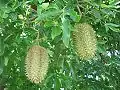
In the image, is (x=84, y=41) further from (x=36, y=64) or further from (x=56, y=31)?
(x=36, y=64)

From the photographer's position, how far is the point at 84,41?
6.92 feet

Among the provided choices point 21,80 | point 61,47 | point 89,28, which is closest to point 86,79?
point 21,80

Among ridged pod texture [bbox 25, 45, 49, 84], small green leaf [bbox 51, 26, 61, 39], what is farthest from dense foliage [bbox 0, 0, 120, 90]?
ridged pod texture [bbox 25, 45, 49, 84]

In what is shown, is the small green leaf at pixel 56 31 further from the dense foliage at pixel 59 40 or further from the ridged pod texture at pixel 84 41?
the ridged pod texture at pixel 84 41

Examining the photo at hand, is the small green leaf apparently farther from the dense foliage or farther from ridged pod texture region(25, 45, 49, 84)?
ridged pod texture region(25, 45, 49, 84)

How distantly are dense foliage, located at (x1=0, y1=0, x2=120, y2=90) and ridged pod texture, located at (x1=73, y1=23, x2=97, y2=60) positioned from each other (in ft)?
0.15

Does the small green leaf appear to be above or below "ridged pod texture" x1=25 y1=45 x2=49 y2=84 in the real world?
above

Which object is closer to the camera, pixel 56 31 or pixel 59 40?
pixel 56 31

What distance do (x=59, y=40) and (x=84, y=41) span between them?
0.45 meters

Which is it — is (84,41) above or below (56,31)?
below

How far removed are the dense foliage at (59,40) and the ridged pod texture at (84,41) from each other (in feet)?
0.15

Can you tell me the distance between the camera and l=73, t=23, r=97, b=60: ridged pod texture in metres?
2.11

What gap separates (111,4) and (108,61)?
4.08 ft

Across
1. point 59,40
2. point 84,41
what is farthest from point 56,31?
point 59,40
